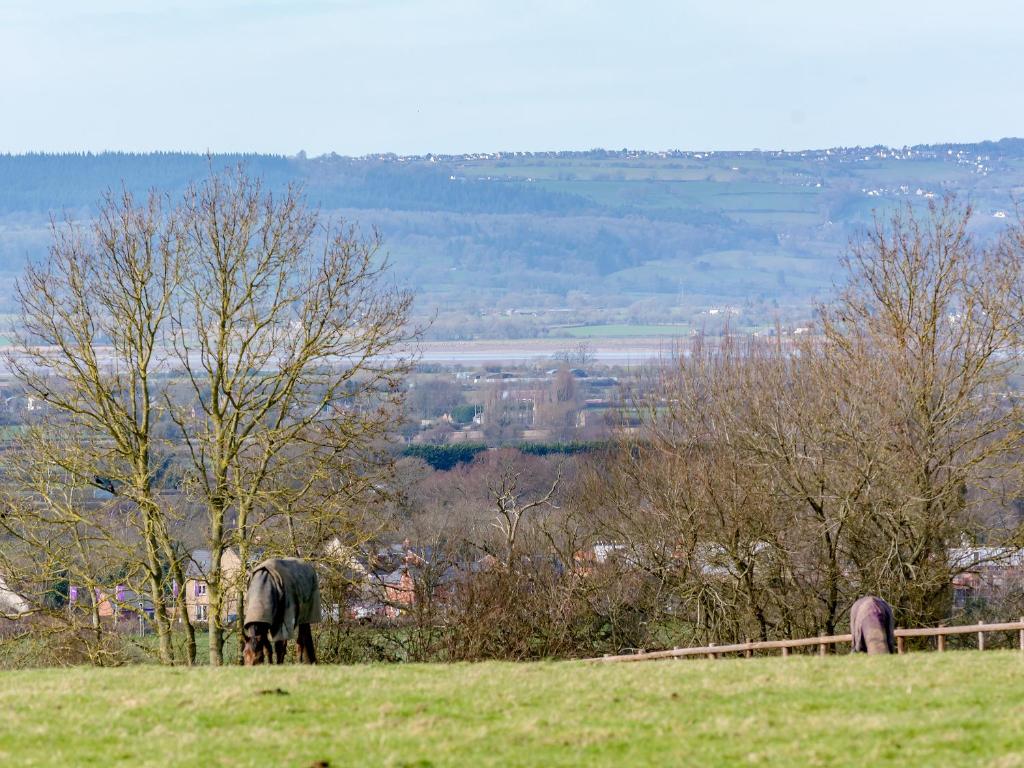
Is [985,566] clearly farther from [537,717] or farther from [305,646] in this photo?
[537,717]

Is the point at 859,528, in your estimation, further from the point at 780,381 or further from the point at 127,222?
the point at 127,222

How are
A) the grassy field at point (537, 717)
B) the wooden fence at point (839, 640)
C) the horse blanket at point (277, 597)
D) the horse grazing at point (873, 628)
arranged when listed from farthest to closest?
the wooden fence at point (839, 640) → the horse blanket at point (277, 597) → the horse grazing at point (873, 628) → the grassy field at point (537, 717)

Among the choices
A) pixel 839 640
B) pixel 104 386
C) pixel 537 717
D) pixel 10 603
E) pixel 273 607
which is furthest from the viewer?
pixel 10 603

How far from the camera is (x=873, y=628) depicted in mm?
20531

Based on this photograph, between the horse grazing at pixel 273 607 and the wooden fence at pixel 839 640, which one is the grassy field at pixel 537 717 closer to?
the horse grazing at pixel 273 607

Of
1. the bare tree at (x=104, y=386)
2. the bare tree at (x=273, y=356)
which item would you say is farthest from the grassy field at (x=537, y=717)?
the bare tree at (x=273, y=356)

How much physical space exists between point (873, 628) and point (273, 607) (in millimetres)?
8645

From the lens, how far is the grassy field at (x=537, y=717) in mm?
12047

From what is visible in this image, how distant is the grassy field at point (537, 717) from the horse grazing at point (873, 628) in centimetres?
249

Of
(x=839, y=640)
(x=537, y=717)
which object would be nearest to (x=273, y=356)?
(x=839, y=640)

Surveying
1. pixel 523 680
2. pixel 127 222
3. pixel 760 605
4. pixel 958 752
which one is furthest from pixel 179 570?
pixel 958 752

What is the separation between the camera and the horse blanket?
69.5 ft

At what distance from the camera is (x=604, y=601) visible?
153ft

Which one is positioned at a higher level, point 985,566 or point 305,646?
point 305,646
